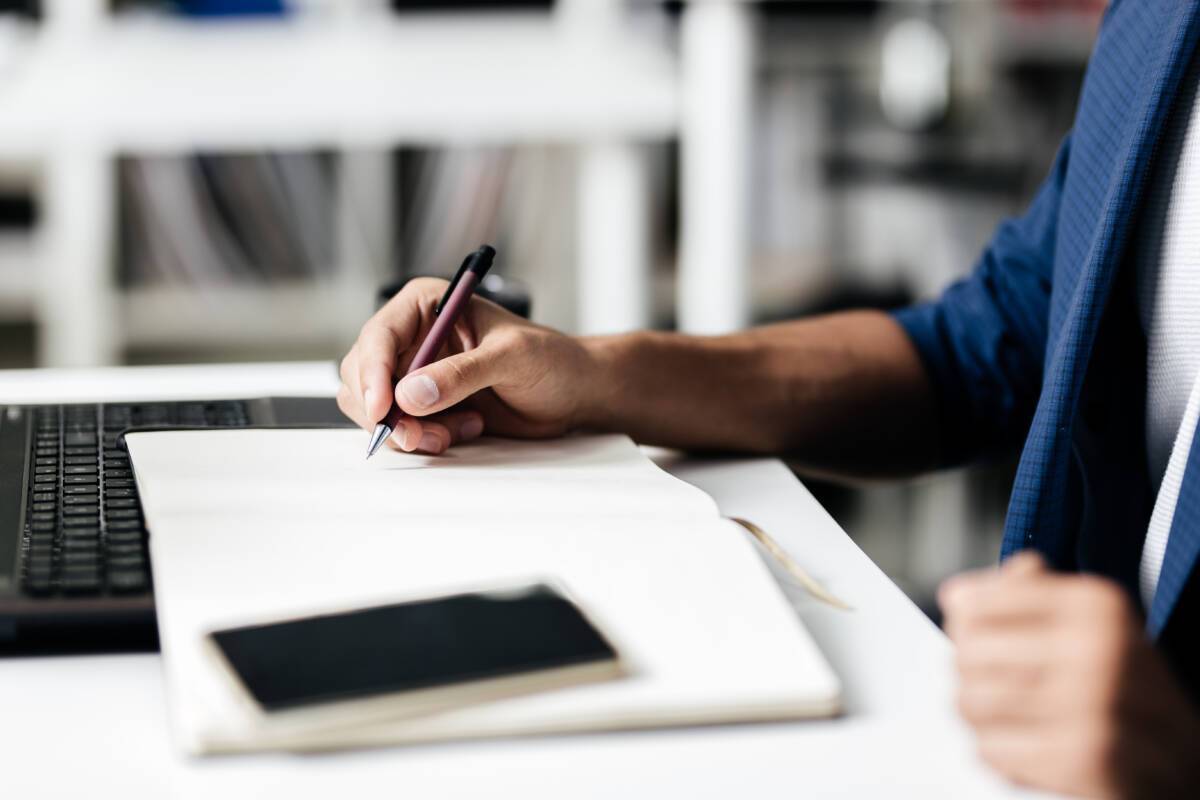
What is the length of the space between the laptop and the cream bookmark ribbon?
28 centimetres

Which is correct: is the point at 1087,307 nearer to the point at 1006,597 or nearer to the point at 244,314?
the point at 1006,597

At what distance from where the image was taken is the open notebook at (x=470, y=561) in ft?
1.64

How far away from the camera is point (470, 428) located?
2.68 ft

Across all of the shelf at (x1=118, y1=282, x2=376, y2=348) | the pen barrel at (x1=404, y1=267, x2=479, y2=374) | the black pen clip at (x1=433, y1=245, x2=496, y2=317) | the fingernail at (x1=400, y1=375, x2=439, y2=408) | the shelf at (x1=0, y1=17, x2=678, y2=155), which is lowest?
the shelf at (x1=118, y1=282, x2=376, y2=348)

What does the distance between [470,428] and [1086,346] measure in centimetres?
36

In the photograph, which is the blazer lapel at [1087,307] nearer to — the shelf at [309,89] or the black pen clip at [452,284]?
the black pen clip at [452,284]

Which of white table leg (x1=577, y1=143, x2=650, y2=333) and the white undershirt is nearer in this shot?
the white undershirt

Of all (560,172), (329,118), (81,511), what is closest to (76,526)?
(81,511)

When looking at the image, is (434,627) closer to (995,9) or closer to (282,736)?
(282,736)

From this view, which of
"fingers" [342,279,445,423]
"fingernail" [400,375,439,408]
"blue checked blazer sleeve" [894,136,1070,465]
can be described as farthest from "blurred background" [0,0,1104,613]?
"fingernail" [400,375,439,408]

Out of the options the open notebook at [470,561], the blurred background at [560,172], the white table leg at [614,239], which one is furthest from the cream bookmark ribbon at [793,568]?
the white table leg at [614,239]

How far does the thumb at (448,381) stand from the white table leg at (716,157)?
1666mm

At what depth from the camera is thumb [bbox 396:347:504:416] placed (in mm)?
745

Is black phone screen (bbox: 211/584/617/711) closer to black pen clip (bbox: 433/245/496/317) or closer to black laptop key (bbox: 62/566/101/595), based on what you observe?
black laptop key (bbox: 62/566/101/595)
